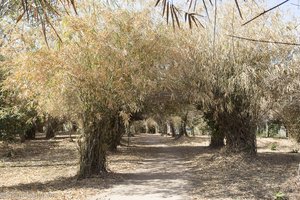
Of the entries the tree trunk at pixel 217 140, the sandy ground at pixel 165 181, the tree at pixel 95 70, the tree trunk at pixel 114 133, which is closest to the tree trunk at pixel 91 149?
the tree at pixel 95 70

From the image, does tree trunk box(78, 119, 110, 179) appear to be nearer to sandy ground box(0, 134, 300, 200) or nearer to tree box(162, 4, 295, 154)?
sandy ground box(0, 134, 300, 200)

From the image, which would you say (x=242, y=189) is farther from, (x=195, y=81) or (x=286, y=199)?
(x=195, y=81)

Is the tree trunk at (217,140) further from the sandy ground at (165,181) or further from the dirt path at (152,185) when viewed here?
the dirt path at (152,185)

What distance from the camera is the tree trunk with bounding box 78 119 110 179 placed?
1270cm

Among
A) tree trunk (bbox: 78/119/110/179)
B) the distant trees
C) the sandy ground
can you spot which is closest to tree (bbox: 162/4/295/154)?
the distant trees

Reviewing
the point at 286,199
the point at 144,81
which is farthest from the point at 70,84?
the point at 286,199

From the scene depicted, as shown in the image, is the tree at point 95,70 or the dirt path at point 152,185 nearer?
the dirt path at point 152,185

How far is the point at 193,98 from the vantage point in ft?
53.1

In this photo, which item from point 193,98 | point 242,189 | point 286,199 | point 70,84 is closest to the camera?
point 286,199

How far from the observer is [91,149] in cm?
1284

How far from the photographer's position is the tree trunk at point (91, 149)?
12695 mm

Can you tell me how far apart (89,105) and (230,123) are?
7.47m

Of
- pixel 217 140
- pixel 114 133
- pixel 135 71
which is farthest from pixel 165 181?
pixel 217 140

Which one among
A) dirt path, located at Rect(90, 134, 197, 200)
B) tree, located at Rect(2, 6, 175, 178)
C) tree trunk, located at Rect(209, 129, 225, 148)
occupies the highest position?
tree, located at Rect(2, 6, 175, 178)
